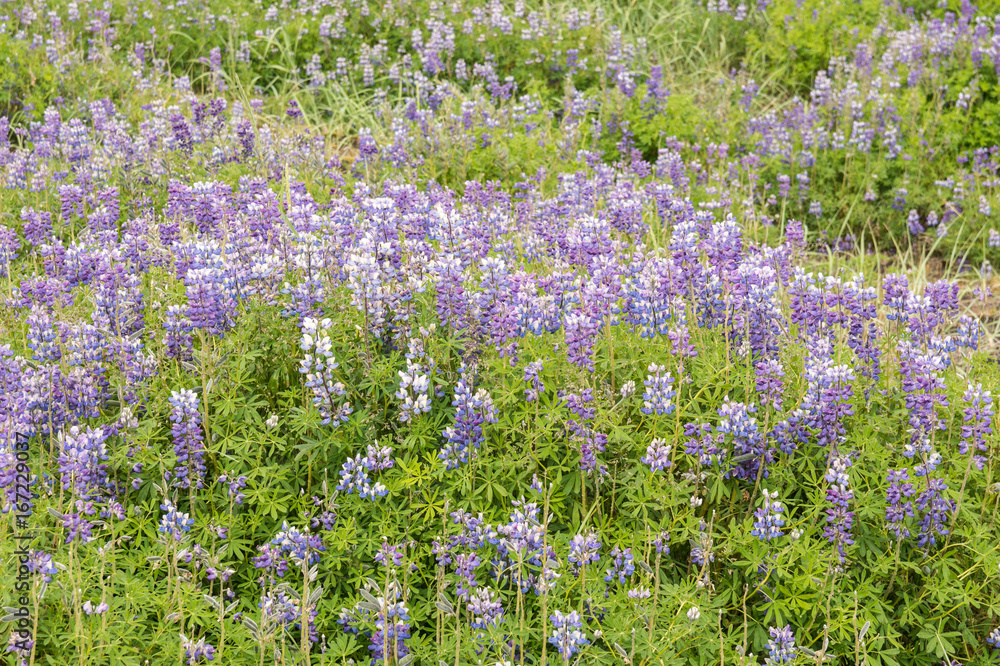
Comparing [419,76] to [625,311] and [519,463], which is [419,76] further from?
[519,463]

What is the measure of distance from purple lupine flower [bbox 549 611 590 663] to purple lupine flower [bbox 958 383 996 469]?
141 centimetres

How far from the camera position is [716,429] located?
3115 millimetres

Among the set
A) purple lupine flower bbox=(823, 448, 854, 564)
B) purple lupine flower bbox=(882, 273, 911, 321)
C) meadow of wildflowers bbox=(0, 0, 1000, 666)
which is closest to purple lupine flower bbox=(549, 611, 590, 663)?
meadow of wildflowers bbox=(0, 0, 1000, 666)

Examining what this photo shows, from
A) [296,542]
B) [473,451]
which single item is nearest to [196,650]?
[296,542]

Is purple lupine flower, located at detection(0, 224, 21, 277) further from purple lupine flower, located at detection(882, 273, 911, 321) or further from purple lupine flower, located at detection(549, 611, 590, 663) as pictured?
purple lupine flower, located at detection(882, 273, 911, 321)

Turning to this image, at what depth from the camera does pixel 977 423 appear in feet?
10.2

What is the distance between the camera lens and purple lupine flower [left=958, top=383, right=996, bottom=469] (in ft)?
9.94

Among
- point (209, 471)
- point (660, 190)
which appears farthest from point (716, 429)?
point (660, 190)

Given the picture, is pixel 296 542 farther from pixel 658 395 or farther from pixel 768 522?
pixel 768 522

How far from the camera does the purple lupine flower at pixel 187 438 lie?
299 cm

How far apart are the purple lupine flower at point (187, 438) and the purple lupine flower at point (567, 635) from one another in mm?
A: 1228

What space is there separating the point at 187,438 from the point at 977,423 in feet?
8.50

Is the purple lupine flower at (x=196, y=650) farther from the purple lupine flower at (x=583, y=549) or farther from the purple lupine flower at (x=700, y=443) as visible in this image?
the purple lupine flower at (x=700, y=443)

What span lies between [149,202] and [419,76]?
3.23m
